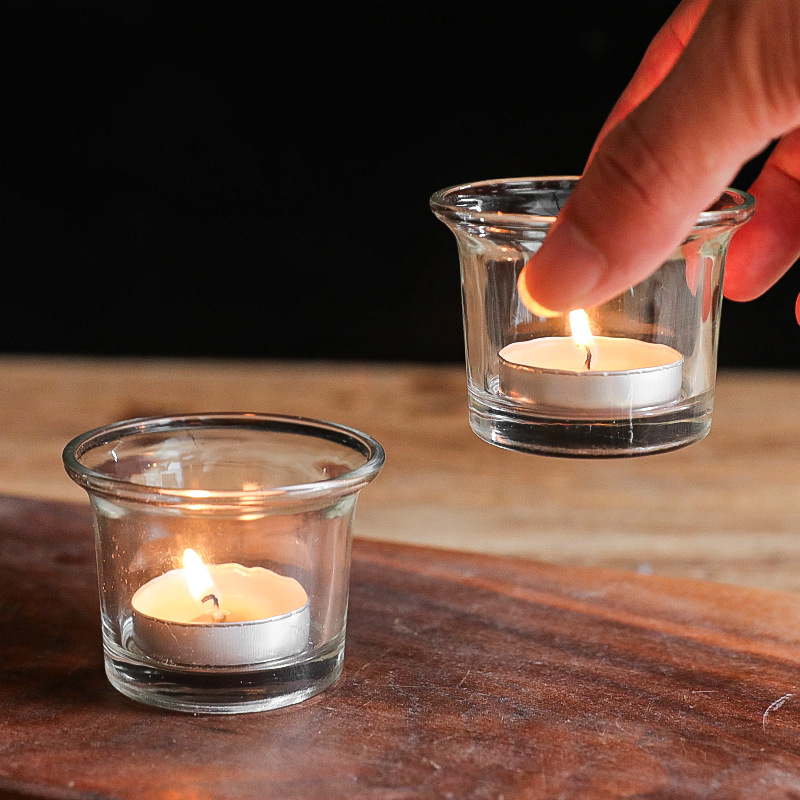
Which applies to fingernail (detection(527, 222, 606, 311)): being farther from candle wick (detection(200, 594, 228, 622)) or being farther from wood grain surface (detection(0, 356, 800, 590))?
wood grain surface (detection(0, 356, 800, 590))

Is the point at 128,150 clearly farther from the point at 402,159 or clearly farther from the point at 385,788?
the point at 385,788

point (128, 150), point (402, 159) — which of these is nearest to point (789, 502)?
point (402, 159)

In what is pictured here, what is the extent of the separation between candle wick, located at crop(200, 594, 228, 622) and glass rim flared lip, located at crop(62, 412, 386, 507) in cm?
5

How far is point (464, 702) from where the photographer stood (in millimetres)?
472

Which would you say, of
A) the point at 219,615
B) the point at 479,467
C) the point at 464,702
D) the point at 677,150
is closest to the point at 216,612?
the point at 219,615

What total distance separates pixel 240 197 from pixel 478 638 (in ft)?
3.03

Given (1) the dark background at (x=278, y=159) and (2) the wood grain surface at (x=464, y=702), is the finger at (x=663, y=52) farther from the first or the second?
(1) the dark background at (x=278, y=159)

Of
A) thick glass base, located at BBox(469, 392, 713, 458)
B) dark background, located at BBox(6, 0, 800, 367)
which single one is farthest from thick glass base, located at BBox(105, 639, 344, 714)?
dark background, located at BBox(6, 0, 800, 367)

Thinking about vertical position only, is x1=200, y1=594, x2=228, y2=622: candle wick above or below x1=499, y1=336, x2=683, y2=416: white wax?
below

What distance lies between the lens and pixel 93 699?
0.47 meters

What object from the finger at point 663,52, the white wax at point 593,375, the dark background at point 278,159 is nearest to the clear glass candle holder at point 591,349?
the white wax at point 593,375

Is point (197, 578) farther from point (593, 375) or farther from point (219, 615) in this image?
point (593, 375)

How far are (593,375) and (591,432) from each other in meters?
0.02

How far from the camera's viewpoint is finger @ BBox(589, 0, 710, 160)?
0.55 meters
